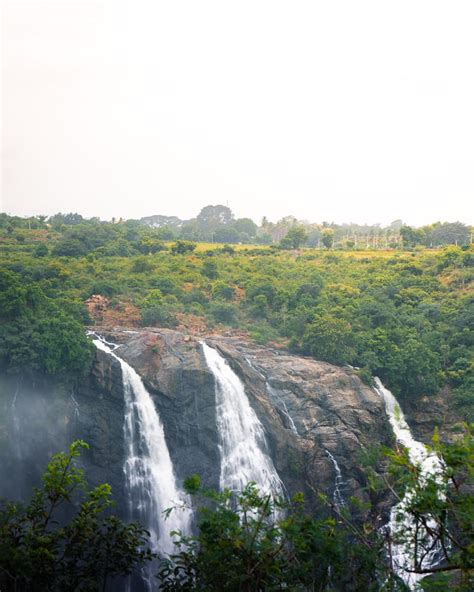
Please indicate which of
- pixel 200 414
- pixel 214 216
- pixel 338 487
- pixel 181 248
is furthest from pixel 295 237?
pixel 200 414

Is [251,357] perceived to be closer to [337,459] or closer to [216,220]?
[337,459]

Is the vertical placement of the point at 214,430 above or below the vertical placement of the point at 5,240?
below

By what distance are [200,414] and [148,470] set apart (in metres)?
2.74

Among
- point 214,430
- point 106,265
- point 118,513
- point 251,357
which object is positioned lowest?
point 118,513

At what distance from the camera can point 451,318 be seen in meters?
32.7

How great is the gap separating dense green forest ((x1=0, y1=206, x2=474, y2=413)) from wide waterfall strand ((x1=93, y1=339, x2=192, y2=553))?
2157mm

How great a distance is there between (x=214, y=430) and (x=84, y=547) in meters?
12.8

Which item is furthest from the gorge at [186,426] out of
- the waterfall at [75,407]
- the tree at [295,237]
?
the tree at [295,237]

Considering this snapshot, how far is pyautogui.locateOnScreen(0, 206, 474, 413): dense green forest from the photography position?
2208 cm

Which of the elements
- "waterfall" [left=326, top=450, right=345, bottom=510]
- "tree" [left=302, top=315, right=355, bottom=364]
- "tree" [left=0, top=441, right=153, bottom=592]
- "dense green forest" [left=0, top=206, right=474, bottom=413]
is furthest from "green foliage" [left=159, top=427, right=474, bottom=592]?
"tree" [left=302, top=315, right=355, bottom=364]

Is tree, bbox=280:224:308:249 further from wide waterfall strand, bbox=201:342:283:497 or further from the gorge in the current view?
wide waterfall strand, bbox=201:342:283:497

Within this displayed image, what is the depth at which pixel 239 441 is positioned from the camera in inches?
856

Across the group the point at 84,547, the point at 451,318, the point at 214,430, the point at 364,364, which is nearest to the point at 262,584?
the point at 84,547

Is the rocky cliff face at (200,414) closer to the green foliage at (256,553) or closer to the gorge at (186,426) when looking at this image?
the gorge at (186,426)
